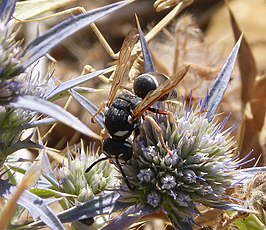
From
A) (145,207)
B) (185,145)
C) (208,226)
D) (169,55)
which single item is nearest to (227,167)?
(185,145)

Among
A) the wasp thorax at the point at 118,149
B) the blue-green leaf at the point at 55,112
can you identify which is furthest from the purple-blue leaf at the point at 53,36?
the wasp thorax at the point at 118,149

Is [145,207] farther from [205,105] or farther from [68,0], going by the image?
[68,0]

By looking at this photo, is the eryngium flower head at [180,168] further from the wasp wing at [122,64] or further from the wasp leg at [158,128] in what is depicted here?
the wasp wing at [122,64]

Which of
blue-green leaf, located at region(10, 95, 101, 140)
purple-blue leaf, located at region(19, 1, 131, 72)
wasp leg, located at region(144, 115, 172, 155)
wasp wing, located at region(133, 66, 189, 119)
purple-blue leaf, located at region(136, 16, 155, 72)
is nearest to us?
blue-green leaf, located at region(10, 95, 101, 140)

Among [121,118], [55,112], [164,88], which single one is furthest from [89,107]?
[55,112]

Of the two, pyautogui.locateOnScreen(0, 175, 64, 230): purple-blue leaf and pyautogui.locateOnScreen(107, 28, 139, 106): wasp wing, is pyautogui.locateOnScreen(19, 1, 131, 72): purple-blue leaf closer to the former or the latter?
pyautogui.locateOnScreen(0, 175, 64, 230): purple-blue leaf

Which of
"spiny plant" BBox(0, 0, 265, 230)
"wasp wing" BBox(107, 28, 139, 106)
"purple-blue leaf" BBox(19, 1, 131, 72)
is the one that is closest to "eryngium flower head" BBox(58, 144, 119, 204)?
"spiny plant" BBox(0, 0, 265, 230)
